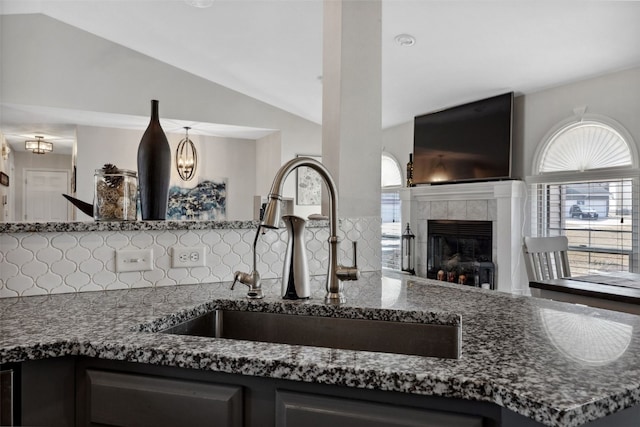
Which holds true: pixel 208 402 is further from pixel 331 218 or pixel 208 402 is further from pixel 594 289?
pixel 594 289

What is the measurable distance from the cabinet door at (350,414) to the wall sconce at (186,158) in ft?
19.8

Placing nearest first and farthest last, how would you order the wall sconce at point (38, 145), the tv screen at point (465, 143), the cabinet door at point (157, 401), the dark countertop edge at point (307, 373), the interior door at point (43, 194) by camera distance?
the dark countertop edge at point (307, 373)
the cabinet door at point (157, 401)
the tv screen at point (465, 143)
the wall sconce at point (38, 145)
the interior door at point (43, 194)

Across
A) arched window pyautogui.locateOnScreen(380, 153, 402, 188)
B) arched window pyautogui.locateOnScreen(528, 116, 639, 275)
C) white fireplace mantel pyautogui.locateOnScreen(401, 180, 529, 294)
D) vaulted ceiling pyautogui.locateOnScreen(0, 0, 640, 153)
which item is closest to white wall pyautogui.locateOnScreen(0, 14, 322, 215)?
vaulted ceiling pyautogui.locateOnScreen(0, 0, 640, 153)

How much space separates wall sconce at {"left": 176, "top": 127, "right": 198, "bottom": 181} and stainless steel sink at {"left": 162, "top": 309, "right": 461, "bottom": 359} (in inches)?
217

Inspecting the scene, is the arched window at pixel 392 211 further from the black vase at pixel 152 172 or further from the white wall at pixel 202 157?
the black vase at pixel 152 172

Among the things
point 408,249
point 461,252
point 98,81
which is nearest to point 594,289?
point 461,252

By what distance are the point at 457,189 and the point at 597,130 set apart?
1.47m

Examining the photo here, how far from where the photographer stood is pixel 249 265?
5.21ft

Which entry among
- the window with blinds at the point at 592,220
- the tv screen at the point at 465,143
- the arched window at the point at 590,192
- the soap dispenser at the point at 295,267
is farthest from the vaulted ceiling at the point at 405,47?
the soap dispenser at the point at 295,267

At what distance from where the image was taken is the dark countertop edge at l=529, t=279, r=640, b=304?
2047 millimetres

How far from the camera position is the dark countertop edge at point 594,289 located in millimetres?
2047

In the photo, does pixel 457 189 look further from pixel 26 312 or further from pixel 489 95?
pixel 26 312

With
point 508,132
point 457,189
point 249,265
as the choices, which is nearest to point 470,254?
point 457,189

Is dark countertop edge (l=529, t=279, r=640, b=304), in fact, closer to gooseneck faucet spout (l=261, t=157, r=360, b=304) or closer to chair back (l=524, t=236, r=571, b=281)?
chair back (l=524, t=236, r=571, b=281)
